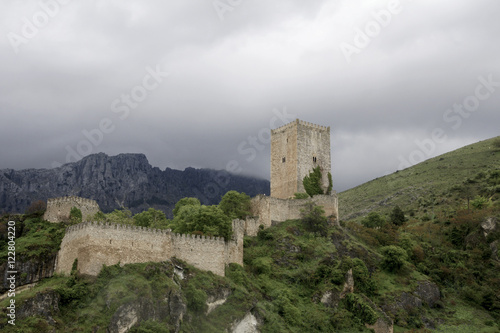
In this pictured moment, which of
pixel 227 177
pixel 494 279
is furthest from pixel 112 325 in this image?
pixel 227 177

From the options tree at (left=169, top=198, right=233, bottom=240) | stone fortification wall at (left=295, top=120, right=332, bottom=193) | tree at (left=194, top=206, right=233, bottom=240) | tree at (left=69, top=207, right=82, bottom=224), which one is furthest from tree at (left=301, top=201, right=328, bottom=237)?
tree at (left=69, top=207, right=82, bottom=224)

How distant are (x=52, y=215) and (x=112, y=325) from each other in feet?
63.5

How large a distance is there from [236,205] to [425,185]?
67.7 m

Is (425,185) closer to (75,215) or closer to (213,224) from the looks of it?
(213,224)

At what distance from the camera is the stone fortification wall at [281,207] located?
2835 inches

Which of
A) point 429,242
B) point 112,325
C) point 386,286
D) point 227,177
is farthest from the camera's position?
point 227,177

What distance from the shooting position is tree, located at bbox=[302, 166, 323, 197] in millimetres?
78812

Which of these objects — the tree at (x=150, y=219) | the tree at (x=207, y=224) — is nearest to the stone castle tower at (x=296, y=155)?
the tree at (x=150, y=219)

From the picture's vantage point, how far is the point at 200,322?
5050 centimetres

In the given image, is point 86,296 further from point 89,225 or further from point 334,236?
point 334,236

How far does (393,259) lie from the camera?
68.8 metres

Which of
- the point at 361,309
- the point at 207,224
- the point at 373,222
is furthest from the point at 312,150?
→ the point at 361,309

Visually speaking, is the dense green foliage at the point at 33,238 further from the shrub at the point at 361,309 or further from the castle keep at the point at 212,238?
the shrub at the point at 361,309

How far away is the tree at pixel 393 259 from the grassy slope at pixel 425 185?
Answer: 36171 millimetres
